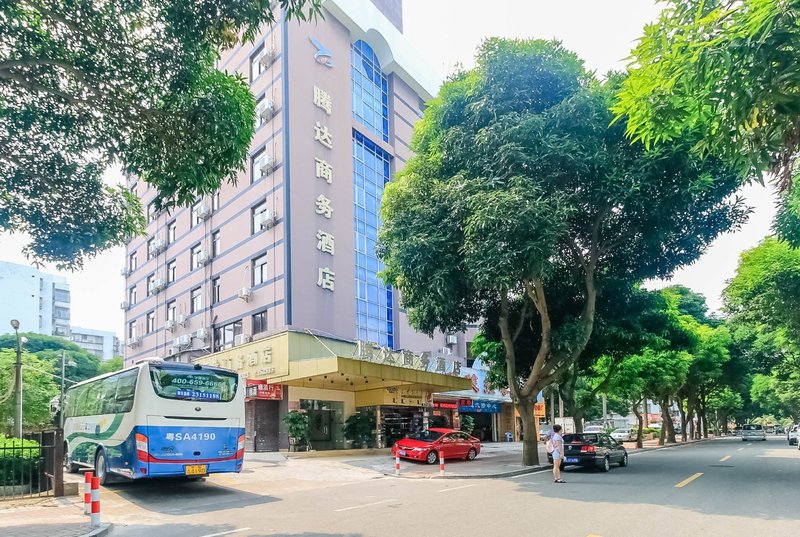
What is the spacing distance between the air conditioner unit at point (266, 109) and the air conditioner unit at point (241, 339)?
408 inches

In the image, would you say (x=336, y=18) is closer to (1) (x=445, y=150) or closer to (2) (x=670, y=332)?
(1) (x=445, y=150)

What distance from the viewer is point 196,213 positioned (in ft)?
112

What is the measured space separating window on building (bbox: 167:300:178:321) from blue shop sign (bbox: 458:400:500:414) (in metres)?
18.3

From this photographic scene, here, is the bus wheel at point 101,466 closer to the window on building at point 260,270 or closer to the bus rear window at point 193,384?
the bus rear window at point 193,384

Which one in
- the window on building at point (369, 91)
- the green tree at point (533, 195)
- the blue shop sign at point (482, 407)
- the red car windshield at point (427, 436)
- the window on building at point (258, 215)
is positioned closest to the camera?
the green tree at point (533, 195)

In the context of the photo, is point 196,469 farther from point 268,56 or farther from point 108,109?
point 268,56

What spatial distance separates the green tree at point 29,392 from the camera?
3862 centimetres

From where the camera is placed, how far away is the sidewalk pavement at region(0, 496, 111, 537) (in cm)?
898

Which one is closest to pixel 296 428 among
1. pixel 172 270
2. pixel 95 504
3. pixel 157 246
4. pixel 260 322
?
pixel 260 322

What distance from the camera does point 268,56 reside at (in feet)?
96.0

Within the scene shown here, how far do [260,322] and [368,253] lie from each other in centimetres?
739

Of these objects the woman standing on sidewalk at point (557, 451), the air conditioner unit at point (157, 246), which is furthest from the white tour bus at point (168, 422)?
the air conditioner unit at point (157, 246)

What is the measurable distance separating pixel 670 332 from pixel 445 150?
14511mm

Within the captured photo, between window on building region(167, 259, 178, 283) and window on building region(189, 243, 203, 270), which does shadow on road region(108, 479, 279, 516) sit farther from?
window on building region(167, 259, 178, 283)
